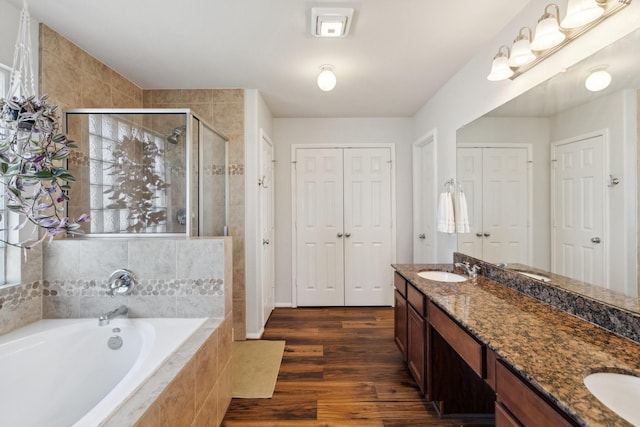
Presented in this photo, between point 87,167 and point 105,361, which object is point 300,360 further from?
point 87,167

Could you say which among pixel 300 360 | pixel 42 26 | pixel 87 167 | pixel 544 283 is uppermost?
pixel 42 26

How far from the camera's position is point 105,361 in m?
1.64

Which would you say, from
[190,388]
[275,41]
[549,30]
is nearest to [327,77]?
[275,41]

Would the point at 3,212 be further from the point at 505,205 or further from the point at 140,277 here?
the point at 505,205

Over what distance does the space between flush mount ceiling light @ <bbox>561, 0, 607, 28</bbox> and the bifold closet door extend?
7.86ft

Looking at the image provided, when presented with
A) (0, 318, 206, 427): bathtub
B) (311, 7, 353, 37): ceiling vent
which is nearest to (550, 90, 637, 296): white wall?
(311, 7, 353, 37): ceiling vent

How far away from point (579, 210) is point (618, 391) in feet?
2.65

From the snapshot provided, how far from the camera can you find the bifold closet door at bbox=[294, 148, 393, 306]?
3621 mm

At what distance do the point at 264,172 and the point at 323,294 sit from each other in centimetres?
169

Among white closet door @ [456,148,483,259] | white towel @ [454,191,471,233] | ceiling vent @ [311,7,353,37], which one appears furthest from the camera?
white towel @ [454,191,471,233]

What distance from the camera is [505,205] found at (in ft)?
6.13

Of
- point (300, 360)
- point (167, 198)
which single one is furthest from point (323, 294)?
point (167, 198)

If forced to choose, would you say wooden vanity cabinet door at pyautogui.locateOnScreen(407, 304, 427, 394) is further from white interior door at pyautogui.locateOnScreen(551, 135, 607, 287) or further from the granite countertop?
white interior door at pyautogui.locateOnScreen(551, 135, 607, 287)

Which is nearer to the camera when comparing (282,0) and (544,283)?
(544,283)
